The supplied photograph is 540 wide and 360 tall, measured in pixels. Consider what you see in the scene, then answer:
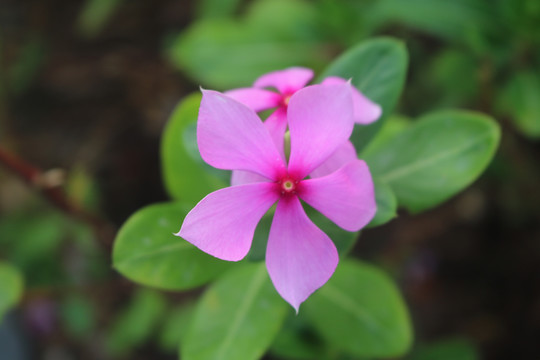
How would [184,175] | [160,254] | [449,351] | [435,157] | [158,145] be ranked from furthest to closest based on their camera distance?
[158,145] → [449,351] → [184,175] → [435,157] → [160,254]

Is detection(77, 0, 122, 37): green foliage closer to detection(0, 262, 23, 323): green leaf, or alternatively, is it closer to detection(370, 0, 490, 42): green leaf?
detection(370, 0, 490, 42): green leaf

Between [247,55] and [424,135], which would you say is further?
[247,55]

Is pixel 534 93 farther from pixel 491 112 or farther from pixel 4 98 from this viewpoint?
pixel 4 98

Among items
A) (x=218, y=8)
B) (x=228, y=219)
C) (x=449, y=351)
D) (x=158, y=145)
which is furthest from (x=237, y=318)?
(x=158, y=145)

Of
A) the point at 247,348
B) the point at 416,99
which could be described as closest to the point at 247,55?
the point at 416,99

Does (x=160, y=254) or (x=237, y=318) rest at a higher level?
(x=160, y=254)

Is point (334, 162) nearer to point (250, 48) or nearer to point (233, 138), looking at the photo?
point (233, 138)

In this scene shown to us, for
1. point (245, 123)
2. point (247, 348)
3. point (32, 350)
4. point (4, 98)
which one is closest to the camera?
point (245, 123)
